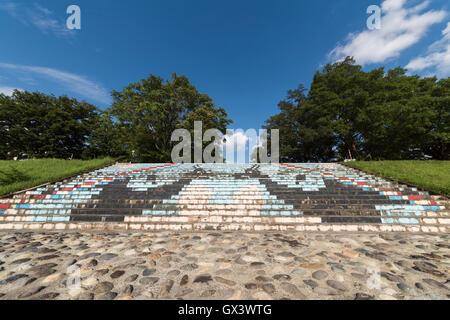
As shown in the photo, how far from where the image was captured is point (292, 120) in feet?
71.5

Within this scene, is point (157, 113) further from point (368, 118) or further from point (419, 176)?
point (368, 118)

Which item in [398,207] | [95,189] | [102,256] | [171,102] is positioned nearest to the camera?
[102,256]

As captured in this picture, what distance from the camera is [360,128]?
17.6m

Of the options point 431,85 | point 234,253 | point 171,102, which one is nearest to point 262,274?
point 234,253

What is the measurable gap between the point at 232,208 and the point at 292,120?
66.6 feet

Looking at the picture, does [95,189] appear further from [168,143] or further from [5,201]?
[168,143]

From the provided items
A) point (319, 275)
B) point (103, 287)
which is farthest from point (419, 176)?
point (103, 287)

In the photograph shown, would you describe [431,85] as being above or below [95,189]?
above

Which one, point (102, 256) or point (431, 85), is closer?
point (102, 256)

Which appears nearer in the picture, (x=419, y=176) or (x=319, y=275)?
(x=319, y=275)

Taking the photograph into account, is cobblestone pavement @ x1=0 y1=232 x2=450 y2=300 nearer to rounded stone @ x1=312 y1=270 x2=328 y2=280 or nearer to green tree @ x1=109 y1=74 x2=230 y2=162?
rounded stone @ x1=312 y1=270 x2=328 y2=280

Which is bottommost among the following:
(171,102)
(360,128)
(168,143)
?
(168,143)

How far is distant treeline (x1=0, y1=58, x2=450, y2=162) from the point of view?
16312 mm
